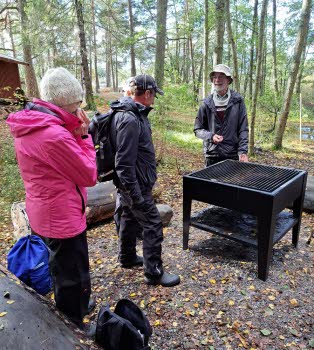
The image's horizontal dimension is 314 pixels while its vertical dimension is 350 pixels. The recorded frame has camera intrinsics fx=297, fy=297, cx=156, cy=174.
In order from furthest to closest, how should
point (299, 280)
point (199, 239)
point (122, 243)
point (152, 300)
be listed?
point (199, 239), point (122, 243), point (299, 280), point (152, 300)

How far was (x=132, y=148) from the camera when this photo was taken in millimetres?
2760

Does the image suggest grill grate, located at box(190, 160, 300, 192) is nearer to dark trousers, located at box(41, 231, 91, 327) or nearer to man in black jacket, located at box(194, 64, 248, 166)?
man in black jacket, located at box(194, 64, 248, 166)

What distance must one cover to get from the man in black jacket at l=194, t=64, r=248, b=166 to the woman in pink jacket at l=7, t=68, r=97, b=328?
243 cm

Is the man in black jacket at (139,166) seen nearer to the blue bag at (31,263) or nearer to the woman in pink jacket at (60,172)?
the woman in pink jacket at (60,172)

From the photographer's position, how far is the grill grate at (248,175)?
313 cm

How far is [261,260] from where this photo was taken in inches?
121

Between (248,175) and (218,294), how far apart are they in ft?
4.52

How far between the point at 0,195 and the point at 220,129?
473 cm

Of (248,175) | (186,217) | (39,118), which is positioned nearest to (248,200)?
(248,175)

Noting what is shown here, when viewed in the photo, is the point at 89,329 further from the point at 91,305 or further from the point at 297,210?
the point at 297,210

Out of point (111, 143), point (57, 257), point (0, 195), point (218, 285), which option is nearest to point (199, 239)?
Result: point (218, 285)

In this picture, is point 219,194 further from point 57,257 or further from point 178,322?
point 57,257

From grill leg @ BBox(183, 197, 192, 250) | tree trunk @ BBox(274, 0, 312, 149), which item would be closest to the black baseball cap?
grill leg @ BBox(183, 197, 192, 250)

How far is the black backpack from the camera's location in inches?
116
